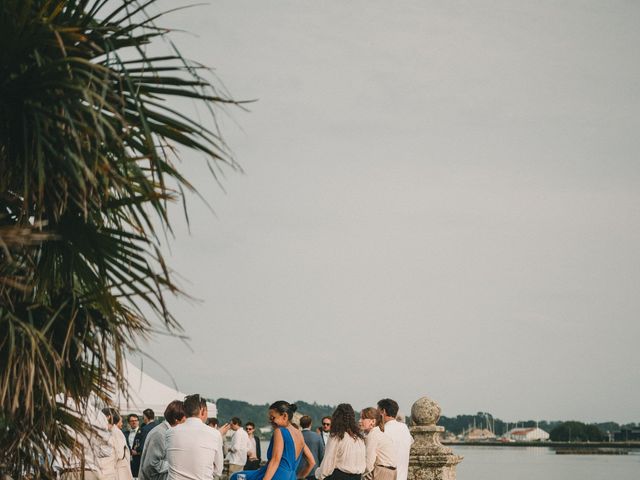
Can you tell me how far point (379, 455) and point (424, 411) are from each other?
135cm

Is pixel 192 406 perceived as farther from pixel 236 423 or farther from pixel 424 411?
pixel 236 423

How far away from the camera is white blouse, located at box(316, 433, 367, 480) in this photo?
9.80 meters

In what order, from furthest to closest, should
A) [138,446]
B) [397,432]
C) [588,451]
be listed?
[588,451] < [138,446] < [397,432]

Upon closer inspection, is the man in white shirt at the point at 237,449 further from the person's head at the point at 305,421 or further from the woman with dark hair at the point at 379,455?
the woman with dark hair at the point at 379,455

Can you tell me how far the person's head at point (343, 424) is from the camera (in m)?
9.88

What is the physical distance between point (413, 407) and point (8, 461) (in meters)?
6.83

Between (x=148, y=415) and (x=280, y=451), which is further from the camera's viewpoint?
(x=148, y=415)

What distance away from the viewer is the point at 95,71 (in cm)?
493

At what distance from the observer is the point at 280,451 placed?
823 cm

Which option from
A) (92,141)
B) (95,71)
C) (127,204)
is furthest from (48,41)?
(127,204)

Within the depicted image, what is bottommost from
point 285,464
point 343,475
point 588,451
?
point 343,475

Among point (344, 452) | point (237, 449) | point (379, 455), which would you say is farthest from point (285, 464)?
Result: point (237, 449)

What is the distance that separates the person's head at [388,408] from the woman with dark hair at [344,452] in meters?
0.35

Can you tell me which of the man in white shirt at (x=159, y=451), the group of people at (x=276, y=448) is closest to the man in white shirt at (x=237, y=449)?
the group of people at (x=276, y=448)
